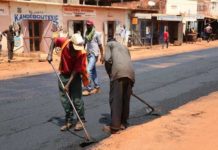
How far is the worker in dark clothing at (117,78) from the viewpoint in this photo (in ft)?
22.4

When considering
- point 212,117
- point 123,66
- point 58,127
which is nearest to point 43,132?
point 58,127

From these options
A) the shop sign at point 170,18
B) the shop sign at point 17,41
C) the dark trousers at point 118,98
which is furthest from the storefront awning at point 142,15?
the dark trousers at point 118,98

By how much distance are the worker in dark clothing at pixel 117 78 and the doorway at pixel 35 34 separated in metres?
17.5

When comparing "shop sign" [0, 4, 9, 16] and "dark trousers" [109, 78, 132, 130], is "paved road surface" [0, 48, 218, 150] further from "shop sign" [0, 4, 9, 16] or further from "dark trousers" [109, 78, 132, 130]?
"shop sign" [0, 4, 9, 16]

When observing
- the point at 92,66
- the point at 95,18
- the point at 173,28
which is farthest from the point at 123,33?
the point at 92,66

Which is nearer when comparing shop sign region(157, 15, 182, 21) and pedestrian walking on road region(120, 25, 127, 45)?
pedestrian walking on road region(120, 25, 127, 45)

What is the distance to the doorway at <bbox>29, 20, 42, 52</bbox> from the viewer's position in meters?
23.9

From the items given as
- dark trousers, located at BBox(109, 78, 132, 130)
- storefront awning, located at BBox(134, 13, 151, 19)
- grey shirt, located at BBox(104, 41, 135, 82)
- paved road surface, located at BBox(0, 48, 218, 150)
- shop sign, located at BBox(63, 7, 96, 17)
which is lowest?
paved road surface, located at BBox(0, 48, 218, 150)

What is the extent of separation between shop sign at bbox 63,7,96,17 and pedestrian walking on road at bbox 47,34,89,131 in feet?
62.5

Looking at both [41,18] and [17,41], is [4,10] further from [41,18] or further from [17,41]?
[41,18]

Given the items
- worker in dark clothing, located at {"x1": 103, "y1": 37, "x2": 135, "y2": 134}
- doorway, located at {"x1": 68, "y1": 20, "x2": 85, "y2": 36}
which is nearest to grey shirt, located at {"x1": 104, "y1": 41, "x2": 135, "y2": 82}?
worker in dark clothing, located at {"x1": 103, "y1": 37, "x2": 135, "y2": 134}

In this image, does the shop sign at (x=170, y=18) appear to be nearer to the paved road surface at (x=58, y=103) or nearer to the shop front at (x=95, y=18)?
the shop front at (x=95, y=18)

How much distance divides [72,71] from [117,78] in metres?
0.77

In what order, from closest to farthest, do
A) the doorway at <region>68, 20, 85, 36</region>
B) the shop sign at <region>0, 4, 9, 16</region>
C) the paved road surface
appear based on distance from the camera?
the paved road surface, the shop sign at <region>0, 4, 9, 16</region>, the doorway at <region>68, 20, 85, 36</region>
